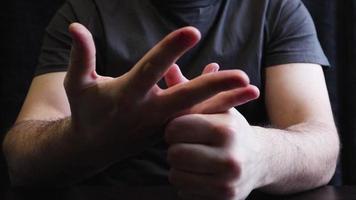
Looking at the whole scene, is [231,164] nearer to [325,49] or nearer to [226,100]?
[226,100]

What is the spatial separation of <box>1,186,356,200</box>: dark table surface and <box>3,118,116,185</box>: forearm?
0.09 feet

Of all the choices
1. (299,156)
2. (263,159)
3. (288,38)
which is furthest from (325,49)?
(263,159)

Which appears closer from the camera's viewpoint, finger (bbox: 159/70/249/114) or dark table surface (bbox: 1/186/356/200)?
finger (bbox: 159/70/249/114)

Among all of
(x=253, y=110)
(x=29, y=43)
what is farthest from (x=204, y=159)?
(x=29, y=43)

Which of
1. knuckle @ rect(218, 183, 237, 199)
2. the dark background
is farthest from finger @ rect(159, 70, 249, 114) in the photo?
the dark background

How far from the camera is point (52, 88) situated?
35.3 inches

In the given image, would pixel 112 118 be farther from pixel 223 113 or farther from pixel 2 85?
pixel 2 85

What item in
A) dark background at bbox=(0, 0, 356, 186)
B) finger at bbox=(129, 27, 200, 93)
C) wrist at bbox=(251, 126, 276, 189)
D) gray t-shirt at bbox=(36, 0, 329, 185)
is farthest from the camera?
dark background at bbox=(0, 0, 356, 186)

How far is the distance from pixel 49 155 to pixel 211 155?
12.0 inches

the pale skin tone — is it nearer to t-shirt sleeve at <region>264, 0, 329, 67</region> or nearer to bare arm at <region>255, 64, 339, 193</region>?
bare arm at <region>255, 64, 339, 193</region>

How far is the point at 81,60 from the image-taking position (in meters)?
0.50

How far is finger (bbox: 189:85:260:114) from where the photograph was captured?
0.51 m

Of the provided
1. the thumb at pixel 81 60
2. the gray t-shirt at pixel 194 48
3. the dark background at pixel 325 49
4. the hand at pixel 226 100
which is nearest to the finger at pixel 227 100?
the hand at pixel 226 100

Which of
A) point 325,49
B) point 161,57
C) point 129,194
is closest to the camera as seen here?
point 161,57
